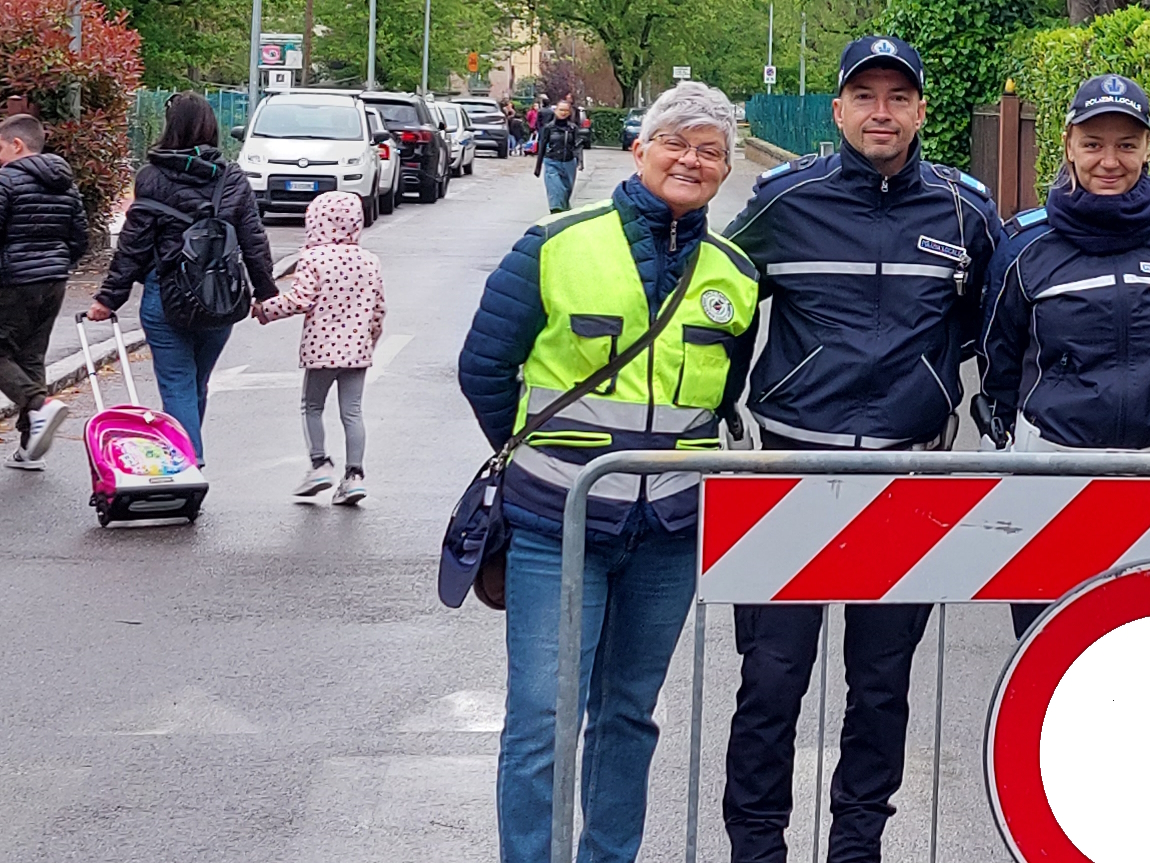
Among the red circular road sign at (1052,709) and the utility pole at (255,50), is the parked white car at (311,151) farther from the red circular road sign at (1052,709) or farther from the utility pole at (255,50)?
the red circular road sign at (1052,709)

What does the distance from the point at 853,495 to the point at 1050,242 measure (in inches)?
52.2

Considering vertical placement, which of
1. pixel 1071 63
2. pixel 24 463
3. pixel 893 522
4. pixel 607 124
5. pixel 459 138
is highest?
pixel 607 124

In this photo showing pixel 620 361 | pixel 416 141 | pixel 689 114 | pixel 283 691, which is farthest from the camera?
pixel 416 141

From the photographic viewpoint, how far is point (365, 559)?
8.48m

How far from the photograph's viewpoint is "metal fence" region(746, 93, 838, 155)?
44.2m

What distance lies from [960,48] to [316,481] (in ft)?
53.4

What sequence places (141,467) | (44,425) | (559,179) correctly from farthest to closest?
1. (559,179)
2. (44,425)
3. (141,467)

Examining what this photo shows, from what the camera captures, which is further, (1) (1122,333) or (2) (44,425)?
(2) (44,425)

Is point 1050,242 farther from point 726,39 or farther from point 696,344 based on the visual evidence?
point 726,39

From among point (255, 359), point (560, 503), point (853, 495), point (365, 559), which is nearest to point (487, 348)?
point (560, 503)

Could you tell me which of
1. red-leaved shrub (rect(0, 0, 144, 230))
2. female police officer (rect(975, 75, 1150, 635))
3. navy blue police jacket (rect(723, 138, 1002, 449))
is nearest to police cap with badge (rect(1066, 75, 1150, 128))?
female police officer (rect(975, 75, 1150, 635))

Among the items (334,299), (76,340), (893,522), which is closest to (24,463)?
(334,299)

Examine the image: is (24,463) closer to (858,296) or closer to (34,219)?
(34,219)

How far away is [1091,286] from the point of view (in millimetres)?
4523
